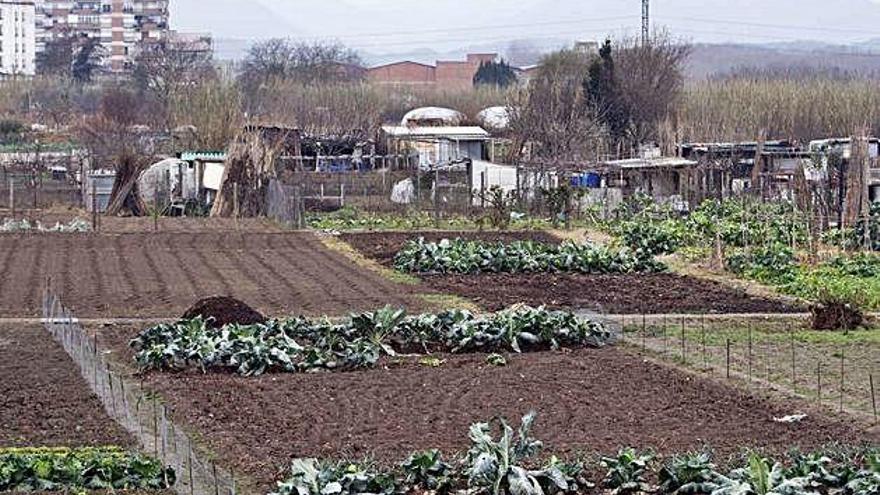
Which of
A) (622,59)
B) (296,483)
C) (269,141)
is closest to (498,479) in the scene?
(296,483)

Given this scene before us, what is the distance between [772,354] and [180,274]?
39.2 ft

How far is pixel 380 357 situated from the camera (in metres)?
17.9

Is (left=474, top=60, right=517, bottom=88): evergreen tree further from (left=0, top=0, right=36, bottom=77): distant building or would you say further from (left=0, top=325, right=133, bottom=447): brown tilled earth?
(left=0, top=325, right=133, bottom=447): brown tilled earth

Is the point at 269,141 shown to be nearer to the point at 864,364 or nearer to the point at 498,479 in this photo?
the point at 864,364

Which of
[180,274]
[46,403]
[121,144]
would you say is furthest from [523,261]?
[121,144]

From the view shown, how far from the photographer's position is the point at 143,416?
14.4 metres

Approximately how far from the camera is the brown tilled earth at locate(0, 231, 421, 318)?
2294 centimetres

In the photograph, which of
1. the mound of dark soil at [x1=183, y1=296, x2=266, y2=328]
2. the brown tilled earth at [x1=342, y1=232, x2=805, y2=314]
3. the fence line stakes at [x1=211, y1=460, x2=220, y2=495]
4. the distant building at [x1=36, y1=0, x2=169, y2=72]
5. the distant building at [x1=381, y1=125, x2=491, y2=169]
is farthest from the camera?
the distant building at [x1=36, y1=0, x2=169, y2=72]

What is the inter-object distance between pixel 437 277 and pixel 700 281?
4263 millimetres

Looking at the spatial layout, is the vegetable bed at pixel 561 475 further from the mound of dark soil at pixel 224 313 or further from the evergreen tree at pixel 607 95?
the evergreen tree at pixel 607 95

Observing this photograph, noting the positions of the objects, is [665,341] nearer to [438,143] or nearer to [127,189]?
[127,189]

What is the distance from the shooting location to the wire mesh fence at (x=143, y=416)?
1143 centimetres

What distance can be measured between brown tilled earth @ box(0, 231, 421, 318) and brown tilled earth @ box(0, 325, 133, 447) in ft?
12.4

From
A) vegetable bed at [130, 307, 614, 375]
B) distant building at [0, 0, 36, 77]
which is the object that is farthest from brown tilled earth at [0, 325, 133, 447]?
distant building at [0, 0, 36, 77]
